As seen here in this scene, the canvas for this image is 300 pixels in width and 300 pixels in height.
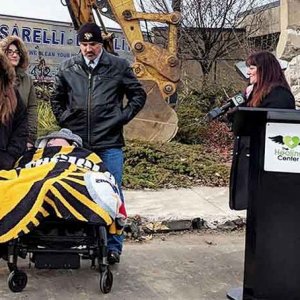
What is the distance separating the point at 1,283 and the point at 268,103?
2343 millimetres

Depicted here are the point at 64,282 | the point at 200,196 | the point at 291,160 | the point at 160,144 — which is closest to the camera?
the point at 291,160

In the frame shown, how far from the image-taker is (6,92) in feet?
14.8

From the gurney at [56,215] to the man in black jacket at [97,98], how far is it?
0.50 m

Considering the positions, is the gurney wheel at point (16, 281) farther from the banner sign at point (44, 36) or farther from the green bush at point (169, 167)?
the banner sign at point (44, 36)

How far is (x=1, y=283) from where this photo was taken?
4.45 metres

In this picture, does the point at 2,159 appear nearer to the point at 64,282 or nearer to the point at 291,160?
the point at 64,282

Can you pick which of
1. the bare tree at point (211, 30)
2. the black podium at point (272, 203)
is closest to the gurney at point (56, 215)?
the black podium at point (272, 203)

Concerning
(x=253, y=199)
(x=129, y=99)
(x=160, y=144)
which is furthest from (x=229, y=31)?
(x=253, y=199)

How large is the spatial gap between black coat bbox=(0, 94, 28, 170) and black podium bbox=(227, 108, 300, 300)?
64.3 inches

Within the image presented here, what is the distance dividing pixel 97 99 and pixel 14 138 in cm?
72

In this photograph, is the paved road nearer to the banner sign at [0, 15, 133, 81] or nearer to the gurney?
the gurney

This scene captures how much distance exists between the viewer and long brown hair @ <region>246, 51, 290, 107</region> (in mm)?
4703

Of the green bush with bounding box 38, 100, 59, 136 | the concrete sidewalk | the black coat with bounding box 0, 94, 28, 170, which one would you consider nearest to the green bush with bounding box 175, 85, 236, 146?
the green bush with bounding box 38, 100, 59, 136

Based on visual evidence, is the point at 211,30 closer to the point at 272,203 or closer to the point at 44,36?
the point at 44,36
